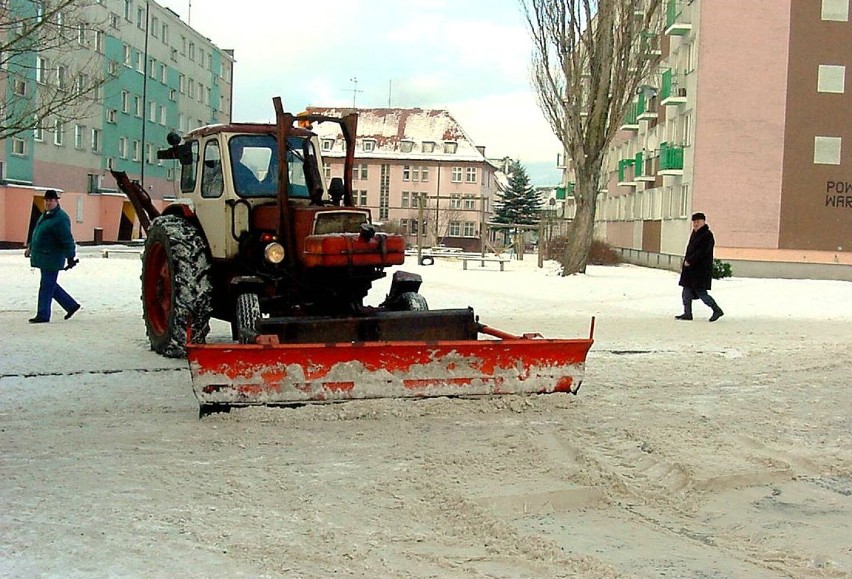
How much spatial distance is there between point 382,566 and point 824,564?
6.38 feet

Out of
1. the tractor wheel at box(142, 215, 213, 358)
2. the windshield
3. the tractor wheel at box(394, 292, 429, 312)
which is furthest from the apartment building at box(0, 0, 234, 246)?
the tractor wheel at box(394, 292, 429, 312)

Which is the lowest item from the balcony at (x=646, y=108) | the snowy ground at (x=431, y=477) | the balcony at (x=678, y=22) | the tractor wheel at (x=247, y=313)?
the snowy ground at (x=431, y=477)

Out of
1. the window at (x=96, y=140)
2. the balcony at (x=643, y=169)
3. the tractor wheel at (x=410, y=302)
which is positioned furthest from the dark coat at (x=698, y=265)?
the window at (x=96, y=140)

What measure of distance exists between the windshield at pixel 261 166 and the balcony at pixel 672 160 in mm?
30665

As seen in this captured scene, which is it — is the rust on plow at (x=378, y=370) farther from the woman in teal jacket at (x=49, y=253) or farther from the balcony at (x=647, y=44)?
the balcony at (x=647, y=44)

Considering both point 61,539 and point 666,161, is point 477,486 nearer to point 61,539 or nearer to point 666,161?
point 61,539

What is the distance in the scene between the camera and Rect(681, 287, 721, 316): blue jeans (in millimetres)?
15367

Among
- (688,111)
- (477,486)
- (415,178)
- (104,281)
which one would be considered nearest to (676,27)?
(688,111)

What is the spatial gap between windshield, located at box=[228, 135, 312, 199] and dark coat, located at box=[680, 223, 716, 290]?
24.6ft

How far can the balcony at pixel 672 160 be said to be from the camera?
38.2m

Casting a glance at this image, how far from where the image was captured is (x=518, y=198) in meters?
75.6

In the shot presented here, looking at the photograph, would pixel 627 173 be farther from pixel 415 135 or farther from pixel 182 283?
pixel 182 283

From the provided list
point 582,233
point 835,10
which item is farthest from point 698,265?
point 835,10

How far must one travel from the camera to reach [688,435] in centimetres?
701
